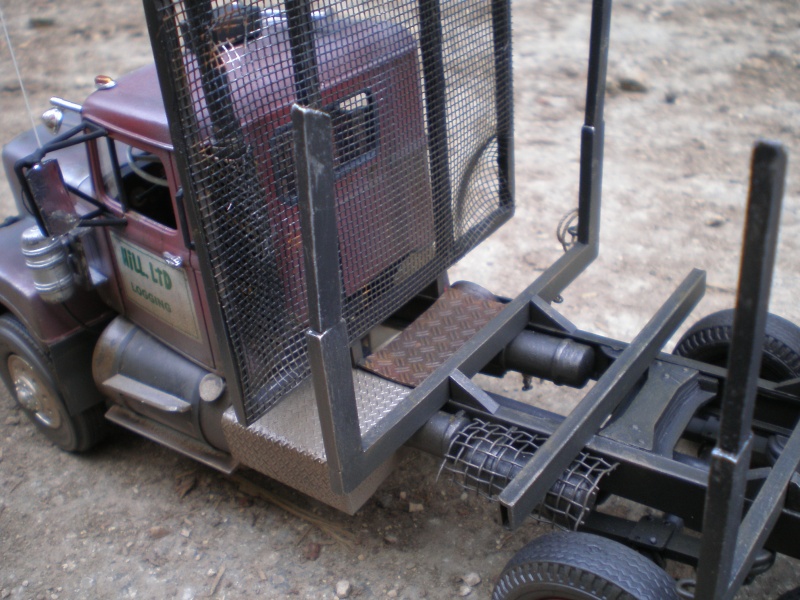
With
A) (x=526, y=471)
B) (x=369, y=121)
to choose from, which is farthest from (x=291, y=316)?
(x=526, y=471)

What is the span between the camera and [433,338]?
3297 millimetres

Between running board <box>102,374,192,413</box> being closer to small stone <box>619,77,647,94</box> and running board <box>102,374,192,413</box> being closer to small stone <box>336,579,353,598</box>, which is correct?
small stone <box>336,579,353,598</box>

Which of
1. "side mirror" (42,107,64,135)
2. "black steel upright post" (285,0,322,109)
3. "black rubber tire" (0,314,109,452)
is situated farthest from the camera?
"black rubber tire" (0,314,109,452)

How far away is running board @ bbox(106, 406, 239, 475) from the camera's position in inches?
137

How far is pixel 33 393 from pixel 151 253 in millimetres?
1228

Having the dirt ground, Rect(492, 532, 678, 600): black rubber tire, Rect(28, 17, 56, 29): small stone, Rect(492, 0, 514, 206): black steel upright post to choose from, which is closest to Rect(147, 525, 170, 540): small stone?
the dirt ground

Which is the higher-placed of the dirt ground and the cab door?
the cab door

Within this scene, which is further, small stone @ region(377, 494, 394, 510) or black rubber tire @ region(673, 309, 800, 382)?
small stone @ region(377, 494, 394, 510)

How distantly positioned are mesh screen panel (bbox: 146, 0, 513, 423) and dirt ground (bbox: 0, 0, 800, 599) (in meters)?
1.06

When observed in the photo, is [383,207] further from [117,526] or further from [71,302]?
[117,526]

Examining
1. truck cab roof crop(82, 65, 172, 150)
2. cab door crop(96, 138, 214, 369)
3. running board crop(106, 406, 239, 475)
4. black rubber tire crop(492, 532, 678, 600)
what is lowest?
running board crop(106, 406, 239, 475)

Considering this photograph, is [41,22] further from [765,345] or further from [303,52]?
[765,345]

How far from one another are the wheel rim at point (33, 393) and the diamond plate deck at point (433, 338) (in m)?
1.67

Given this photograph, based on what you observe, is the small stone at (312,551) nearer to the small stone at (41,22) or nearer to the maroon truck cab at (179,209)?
the maroon truck cab at (179,209)
